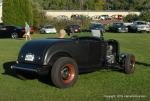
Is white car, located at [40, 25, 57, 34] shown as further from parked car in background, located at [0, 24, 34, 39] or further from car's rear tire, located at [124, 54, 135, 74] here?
car's rear tire, located at [124, 54, 135, 74]

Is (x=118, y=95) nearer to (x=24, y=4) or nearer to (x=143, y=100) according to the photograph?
(x=143, y=100)

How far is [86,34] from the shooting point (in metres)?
12.3

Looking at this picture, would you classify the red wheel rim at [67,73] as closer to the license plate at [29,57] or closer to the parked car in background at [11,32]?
the license plate at [29,57]

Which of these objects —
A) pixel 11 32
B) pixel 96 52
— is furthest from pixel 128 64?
pixel 11 32

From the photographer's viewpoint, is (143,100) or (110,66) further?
(110,66)

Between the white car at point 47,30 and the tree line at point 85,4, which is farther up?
the tree line at point 85,4

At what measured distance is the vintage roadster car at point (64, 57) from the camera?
10203mm

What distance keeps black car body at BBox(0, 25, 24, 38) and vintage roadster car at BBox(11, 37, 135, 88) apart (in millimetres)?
27559

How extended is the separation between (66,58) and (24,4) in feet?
138

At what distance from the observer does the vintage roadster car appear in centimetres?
1020

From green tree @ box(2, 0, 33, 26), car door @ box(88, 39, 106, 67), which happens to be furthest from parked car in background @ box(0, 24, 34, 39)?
car door @ box(88, 39, 106, 67)

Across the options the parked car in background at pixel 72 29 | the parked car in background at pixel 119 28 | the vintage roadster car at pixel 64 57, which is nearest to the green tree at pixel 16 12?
the parked car in background at pixel 72 29

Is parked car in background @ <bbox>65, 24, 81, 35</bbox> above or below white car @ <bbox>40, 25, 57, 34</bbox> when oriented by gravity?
above

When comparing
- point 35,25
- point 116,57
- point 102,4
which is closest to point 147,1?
point 102,4
